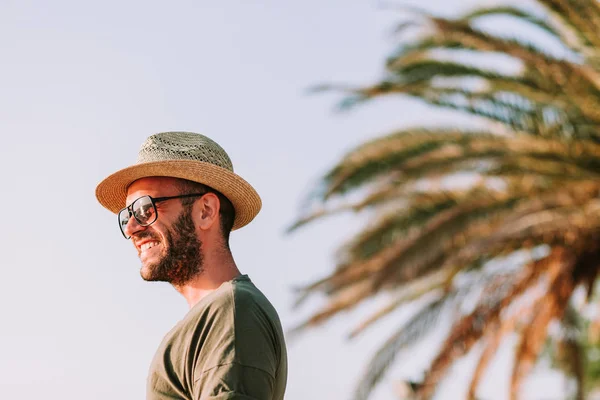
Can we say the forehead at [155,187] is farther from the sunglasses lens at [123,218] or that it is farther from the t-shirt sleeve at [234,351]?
the t-shirt sleeve at [234,351]

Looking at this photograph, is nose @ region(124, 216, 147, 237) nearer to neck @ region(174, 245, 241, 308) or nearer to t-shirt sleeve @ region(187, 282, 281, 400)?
neck @ region(174, 245, 241, 308)

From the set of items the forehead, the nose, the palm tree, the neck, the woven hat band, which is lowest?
the neck

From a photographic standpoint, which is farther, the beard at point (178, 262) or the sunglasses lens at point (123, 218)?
the sunglasses lens at point (123, 218)

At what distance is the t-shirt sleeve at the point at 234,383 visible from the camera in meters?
2.87

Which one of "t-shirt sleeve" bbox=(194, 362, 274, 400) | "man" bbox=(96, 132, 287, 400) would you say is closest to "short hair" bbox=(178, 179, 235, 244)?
"man" bbox=(96, 132, 287, 400)

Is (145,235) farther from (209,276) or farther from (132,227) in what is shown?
(209,276)

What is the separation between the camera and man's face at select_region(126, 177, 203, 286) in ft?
11.3

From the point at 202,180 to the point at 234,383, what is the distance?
3.19 ft

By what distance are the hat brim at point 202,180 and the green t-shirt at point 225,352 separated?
1.54 ft

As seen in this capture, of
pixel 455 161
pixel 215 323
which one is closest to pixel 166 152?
pixel 215 323

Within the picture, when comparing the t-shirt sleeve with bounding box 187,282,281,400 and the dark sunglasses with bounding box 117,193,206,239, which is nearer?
the t-shirt sleeve with bounding box 187,282,281,400

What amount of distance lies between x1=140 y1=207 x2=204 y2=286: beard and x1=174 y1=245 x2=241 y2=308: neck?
0.7 inches

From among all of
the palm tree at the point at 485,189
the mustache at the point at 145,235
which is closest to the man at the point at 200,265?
the mustache at the point at 145,235

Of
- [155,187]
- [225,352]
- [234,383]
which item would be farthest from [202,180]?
[234,383]
